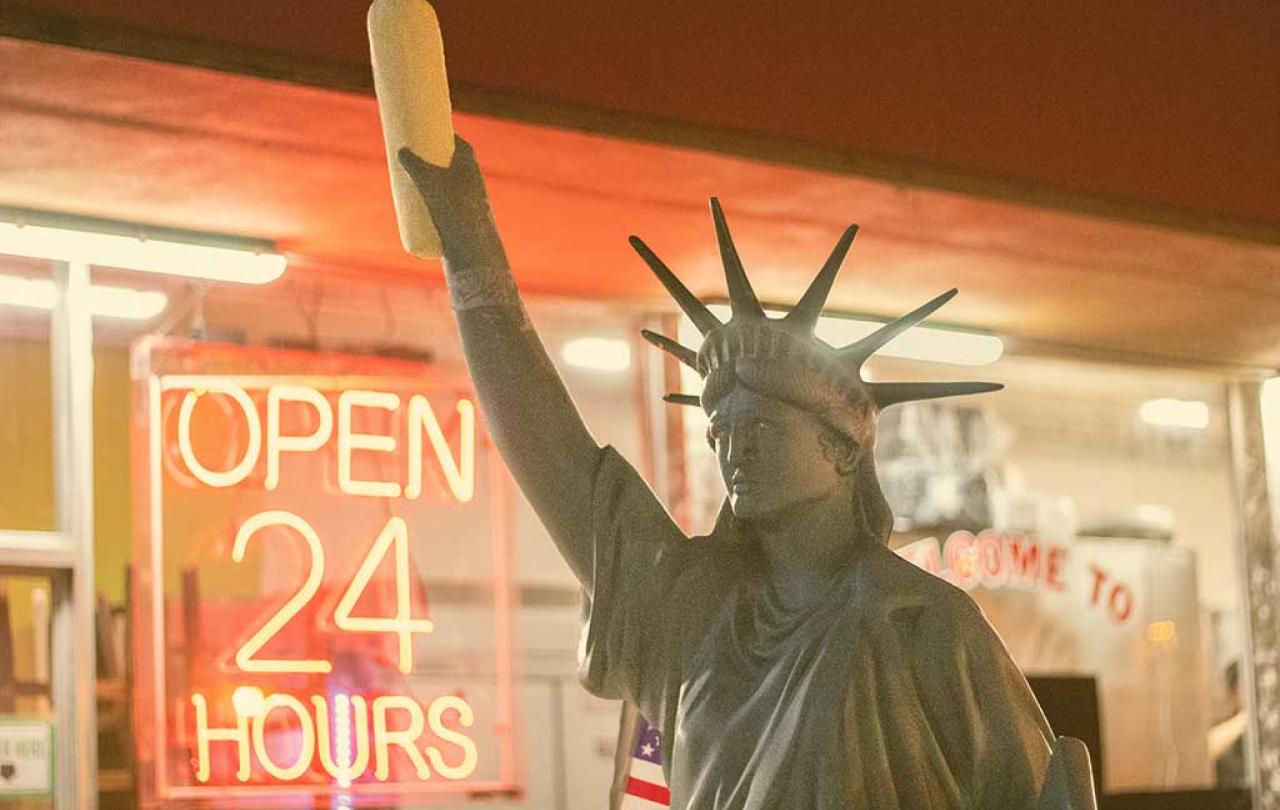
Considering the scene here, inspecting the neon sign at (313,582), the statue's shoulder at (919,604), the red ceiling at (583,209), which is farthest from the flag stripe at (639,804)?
the statue's shoulder at (919,604)

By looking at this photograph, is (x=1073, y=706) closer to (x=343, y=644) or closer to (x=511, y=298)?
(x=343, y=644)

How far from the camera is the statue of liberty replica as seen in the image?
1.95 metres

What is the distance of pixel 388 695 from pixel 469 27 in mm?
2037

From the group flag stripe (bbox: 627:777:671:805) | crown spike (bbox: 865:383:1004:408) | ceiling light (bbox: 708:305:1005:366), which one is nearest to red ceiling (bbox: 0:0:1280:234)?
ceiling light (bbox: 708:305:1005:366)

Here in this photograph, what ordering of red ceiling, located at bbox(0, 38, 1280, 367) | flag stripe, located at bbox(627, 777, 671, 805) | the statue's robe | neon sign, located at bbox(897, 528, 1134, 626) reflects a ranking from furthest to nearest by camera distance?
neon sign, located at bbox(897, 528, 1134, 626)
flag stripe, located at bbox(627, 777, 671, 805)
red ceiling, located at bbox(0, 38, 1280, 367)
the statue's robe

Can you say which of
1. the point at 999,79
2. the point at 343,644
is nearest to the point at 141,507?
the point at 343,644

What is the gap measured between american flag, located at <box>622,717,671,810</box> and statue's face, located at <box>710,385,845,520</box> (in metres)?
2.61

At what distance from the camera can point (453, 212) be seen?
7.29 feet

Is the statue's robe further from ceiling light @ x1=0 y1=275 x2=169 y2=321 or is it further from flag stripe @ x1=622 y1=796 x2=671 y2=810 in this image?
ceiling light @ x1=0 y1=275 x2=169 y2=321

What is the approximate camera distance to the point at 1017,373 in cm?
724

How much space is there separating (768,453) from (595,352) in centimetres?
442

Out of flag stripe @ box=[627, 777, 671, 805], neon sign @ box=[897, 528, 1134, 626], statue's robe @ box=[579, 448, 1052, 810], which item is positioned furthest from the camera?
neon sign @ box=[897, 528, 1134, 626]

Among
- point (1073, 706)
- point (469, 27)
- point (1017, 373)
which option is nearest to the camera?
point (469, 27)

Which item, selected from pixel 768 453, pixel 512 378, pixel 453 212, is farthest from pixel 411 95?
pixel 768 453
